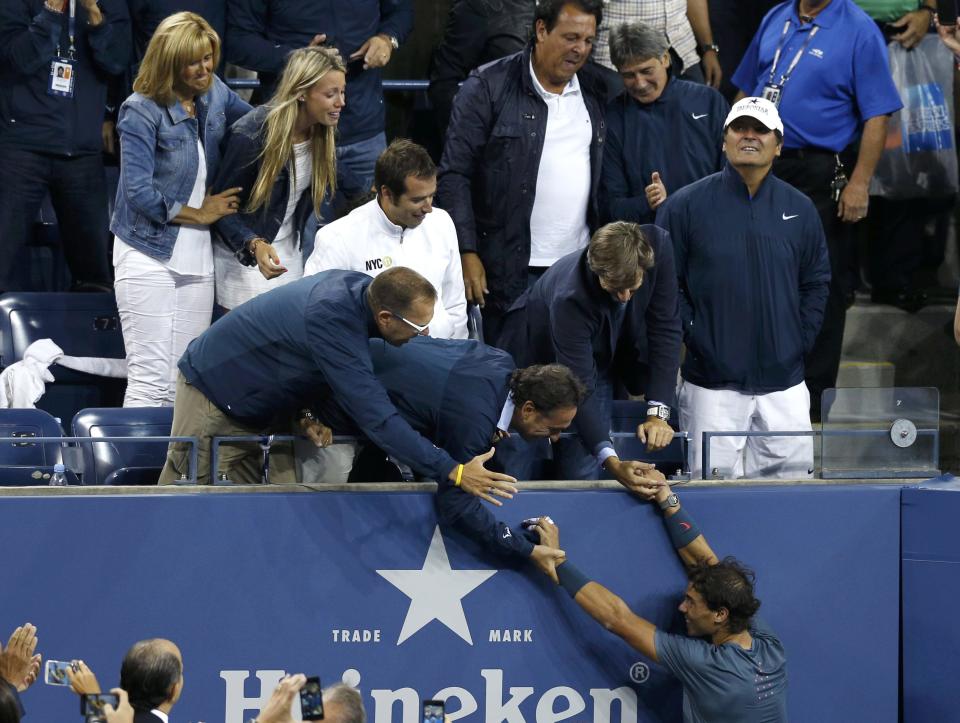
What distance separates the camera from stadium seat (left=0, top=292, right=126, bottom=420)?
6.70 meters

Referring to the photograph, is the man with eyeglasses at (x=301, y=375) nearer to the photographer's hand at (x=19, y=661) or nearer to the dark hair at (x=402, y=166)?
the dark hair at (x=402, y=166)

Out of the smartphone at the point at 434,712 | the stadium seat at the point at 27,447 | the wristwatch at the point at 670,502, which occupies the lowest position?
the smartphone at the point at 434,712

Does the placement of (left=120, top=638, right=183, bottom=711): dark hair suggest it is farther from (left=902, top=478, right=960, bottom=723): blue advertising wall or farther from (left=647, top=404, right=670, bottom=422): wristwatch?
(left=902, top=478, right=960, bottom=723): blue advertising wall

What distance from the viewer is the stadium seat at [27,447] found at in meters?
5.44

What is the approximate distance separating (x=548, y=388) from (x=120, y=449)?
5.39ft

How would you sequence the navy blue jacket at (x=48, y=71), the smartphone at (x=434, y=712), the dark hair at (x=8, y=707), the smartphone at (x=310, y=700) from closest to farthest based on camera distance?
1. the dark hair at (x=8, y=707)
2. the smartphone at (x=310, y=700)
3. the smartphone at (x=434, y=712)
4. the navy blue jacket at (x=48, y=71)

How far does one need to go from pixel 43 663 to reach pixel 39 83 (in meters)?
2.97

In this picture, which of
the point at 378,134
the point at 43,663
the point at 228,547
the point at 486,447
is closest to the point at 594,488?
the point at 486,447

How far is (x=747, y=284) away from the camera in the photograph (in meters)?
6.02

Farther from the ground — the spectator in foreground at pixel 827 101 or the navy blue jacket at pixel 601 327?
the spectator in foreground at pixel 827 101

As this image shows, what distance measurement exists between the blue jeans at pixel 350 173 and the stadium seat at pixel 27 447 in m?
1.39

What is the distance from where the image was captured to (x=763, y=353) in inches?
236

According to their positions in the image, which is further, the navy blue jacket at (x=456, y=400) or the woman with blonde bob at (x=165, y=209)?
the woman with blonde bob at (x=165, y=209)

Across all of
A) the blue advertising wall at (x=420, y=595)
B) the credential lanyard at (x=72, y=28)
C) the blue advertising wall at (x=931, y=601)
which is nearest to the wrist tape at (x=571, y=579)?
the blue advertising wall at (x=420, y=595)
